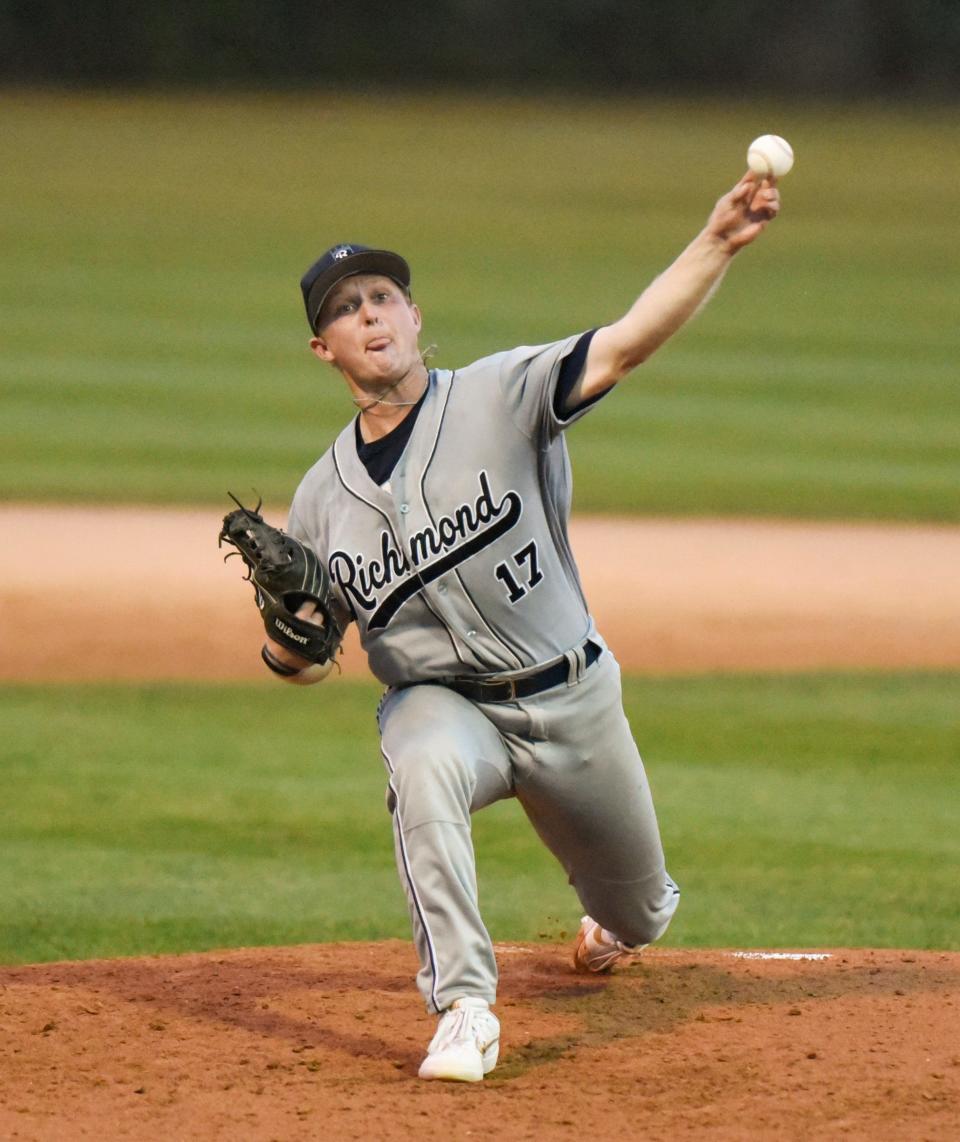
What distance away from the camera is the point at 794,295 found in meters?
21.9

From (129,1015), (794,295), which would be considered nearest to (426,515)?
(129,1015)

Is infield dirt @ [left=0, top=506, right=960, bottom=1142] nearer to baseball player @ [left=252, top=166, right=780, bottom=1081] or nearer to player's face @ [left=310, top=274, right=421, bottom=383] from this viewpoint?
baseball player @ [left=252, top=166, right=780, bottom=1081]

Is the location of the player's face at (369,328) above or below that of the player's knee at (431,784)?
above

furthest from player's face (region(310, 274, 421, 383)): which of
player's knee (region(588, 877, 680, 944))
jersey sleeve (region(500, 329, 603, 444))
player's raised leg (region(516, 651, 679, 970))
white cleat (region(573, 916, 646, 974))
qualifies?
white cleat (region(573, 916, 646, 974))

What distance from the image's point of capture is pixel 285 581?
4141 millimetres

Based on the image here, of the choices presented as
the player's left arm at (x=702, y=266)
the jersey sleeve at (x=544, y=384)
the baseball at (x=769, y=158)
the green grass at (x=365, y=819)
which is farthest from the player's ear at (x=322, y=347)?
the green grass at (x=365, y=819)

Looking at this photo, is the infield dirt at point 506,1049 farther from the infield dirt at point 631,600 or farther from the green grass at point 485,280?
the green grass at point 485,280

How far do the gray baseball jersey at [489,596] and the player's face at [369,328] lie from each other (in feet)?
0.43

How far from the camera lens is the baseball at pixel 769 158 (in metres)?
3.77

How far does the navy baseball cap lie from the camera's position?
426 centimetres

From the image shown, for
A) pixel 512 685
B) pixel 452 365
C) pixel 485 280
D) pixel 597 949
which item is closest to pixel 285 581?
pixel 512 685

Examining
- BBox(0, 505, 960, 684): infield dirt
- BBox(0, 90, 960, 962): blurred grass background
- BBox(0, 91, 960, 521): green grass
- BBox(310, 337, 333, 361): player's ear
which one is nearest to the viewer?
→ BBox(310, 337, 333, 361): player's ear

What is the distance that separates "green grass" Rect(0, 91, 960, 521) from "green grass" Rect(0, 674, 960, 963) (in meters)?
4.72

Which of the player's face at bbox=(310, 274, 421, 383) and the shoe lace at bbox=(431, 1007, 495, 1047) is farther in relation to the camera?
the player's face at bbox=(310, 274, 421, 383)
